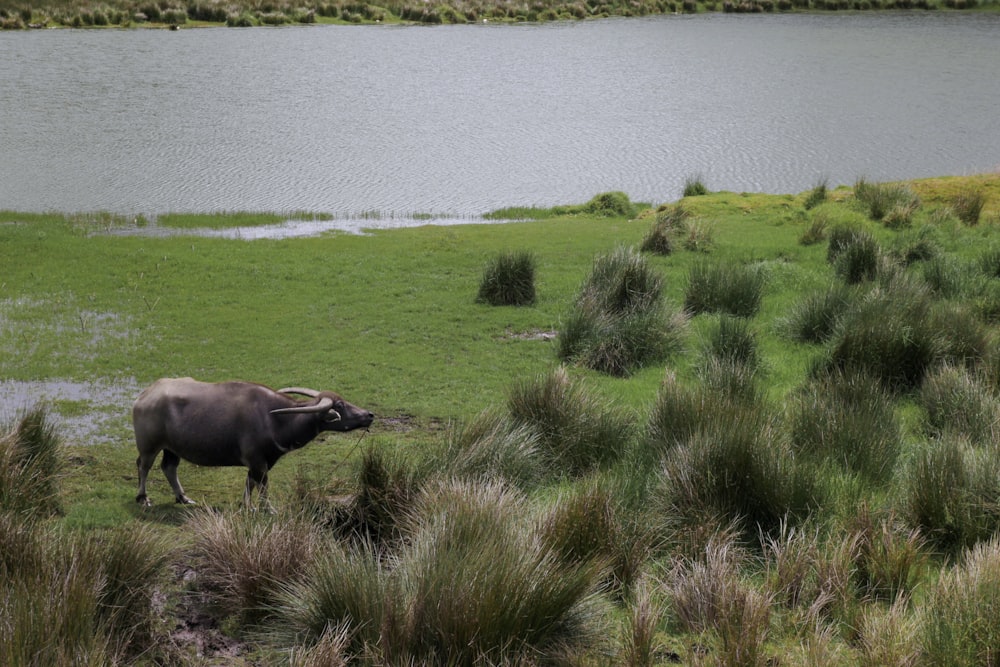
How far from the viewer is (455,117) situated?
96.4 feet

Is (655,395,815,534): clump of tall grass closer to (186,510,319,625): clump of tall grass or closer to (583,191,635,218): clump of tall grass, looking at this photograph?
(186,510,319,625): clump of tall grass

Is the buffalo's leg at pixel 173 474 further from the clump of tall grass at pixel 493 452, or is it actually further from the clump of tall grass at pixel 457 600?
the clump of tall grass at pixel 457 600

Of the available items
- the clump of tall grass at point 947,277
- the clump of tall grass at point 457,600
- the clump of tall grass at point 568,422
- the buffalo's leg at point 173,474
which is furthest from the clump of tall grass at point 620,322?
the clump of tall grass at point 457,600

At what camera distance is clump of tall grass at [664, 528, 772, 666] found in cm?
486

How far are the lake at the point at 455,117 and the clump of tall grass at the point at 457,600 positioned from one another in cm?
1542

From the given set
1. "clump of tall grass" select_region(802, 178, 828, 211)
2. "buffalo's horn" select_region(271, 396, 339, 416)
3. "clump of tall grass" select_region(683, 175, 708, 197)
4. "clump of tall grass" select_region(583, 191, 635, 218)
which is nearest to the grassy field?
"buffalo's horn" select_region(271, 396, 339, 416)

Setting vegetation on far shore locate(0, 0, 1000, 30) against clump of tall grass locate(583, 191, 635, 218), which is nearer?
clump of tall grass locate(583, 191, 635, 218)

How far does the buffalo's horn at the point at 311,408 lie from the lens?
7.05 m

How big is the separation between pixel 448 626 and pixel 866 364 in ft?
19.8

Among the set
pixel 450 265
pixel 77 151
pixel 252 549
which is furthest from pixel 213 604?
pixel 77 151

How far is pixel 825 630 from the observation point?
5164mm

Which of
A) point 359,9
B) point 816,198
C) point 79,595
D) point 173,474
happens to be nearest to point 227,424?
point 173,474

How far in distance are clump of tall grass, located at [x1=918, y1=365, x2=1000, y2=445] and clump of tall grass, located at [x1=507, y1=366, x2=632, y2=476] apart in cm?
248

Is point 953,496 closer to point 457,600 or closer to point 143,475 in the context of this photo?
point 457,600
